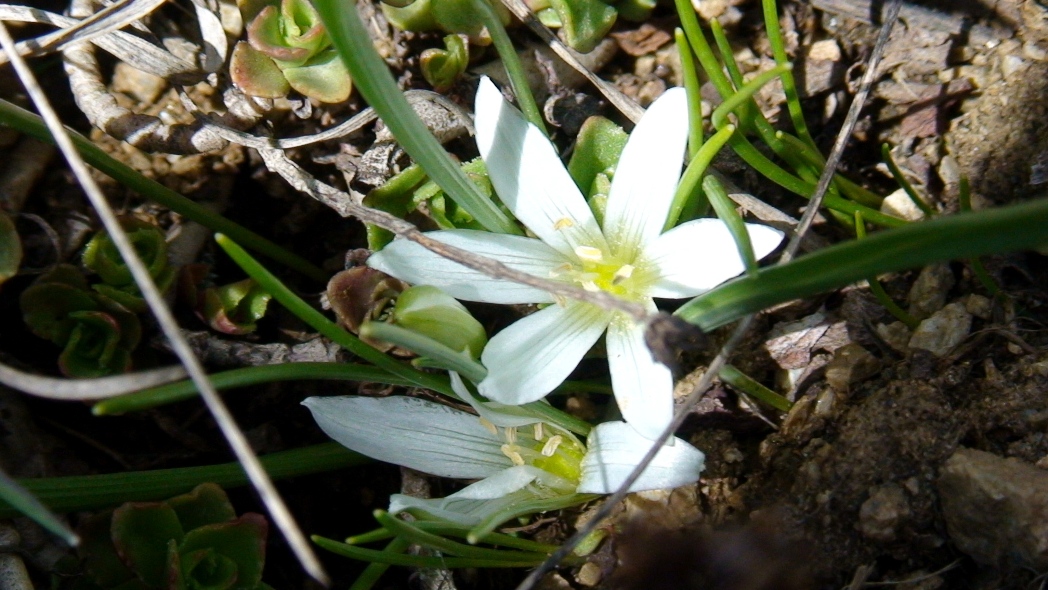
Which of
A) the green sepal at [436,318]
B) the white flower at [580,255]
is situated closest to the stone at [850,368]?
the white flower at [580,255]

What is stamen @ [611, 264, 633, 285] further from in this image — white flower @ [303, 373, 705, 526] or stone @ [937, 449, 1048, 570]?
stone @ [937, 449, 1048, 570]

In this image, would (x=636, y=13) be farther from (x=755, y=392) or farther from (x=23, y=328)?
(x=23, y=328)

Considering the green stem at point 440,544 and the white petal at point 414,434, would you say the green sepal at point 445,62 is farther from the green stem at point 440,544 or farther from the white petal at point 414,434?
the green stem at point 440,544

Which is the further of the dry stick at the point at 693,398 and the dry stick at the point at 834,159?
the dry stick at the point at 834,159

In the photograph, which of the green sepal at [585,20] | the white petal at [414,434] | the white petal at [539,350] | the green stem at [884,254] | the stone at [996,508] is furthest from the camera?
the green sepal at [585,20]

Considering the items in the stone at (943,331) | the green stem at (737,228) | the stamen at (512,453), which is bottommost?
the stamen at (512,453)

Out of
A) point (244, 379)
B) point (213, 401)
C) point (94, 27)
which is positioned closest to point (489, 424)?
point (244, 379)

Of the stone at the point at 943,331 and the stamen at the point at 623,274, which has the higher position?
the stamen at the point at 623,274
